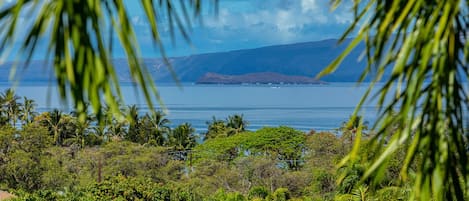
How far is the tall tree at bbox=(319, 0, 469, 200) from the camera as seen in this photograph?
84cm

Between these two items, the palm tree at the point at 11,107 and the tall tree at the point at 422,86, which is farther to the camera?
the palm tree at the point at 11,107

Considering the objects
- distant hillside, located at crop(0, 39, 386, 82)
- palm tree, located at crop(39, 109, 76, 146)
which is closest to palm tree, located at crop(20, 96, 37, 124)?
palm tree, located at crop(39, 109, 76, 146)

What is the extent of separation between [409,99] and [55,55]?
0.42 m

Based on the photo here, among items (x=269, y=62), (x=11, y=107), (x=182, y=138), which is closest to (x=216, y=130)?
(x=182, y=138)

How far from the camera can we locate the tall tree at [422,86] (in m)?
0.84

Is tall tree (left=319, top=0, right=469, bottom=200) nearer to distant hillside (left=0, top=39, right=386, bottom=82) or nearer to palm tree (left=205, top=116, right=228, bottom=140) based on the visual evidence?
palm tree (left=205, top=116, right=228, bottom=140)

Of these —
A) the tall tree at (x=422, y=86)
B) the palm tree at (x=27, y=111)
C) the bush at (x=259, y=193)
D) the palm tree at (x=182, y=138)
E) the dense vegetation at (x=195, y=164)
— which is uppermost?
the palm tree at (x=27, y=111)

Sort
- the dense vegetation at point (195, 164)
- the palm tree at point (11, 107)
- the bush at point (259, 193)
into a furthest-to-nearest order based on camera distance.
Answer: the palm tree at point (11, 107), the dense vegetation at point (195, 164), the bush at point (259, 193)

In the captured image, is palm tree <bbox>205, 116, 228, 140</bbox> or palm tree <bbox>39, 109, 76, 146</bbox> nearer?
palm tree <bbox>39, 109, 76, 146</bbox>

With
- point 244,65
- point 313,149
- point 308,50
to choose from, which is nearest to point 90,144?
point 313,149

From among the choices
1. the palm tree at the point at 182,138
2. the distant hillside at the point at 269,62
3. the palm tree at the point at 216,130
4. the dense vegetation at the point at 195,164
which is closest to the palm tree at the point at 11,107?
the palm tree at the point at 182,138

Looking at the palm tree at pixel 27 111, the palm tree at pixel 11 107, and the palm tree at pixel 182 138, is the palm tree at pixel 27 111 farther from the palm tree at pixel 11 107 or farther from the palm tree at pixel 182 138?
the palm tree at pixel 182 138

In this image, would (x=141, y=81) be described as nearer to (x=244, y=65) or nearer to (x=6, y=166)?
(x=6, y=166)

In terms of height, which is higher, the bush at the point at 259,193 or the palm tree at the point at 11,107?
the palm tree at the point at 11,107
